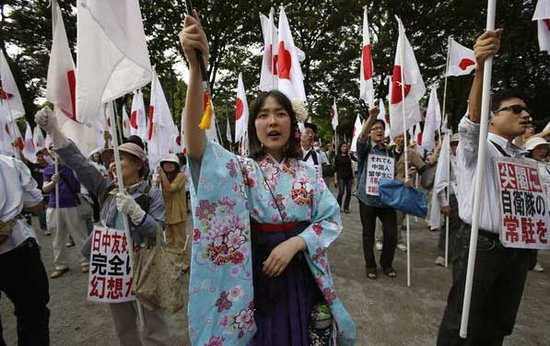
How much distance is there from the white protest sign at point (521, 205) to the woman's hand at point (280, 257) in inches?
61.5

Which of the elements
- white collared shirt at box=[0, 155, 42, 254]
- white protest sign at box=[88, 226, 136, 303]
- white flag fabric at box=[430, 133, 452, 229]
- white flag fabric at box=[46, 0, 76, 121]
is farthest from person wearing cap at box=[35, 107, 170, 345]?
white flag fabric at box=[430, 133, 452, 229]

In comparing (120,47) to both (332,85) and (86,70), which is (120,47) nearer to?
(86,70)

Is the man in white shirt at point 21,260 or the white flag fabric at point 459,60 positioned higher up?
the white flag fabric at point 459,60

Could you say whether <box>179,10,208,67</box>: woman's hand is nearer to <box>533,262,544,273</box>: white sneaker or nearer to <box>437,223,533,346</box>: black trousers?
<box>437,223,533,346</box>: black trousers

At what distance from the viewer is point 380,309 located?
11.8 feet

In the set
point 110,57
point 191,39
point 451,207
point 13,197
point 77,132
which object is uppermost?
point 110,57

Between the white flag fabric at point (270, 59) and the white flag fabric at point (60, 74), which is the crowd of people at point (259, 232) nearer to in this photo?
the white flag fabric at point (60, 74)

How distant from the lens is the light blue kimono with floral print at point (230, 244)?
1375mm

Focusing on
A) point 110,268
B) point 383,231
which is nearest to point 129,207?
point 110,268

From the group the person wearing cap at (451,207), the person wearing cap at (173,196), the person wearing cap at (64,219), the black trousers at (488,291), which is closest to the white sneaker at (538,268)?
the person wearing cap at (451,207)

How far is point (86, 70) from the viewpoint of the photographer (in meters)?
2.06

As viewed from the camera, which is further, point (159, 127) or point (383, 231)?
point (159, 127)

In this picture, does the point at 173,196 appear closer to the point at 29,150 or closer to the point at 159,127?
the point at 159,127

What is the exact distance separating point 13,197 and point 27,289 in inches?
28.6
